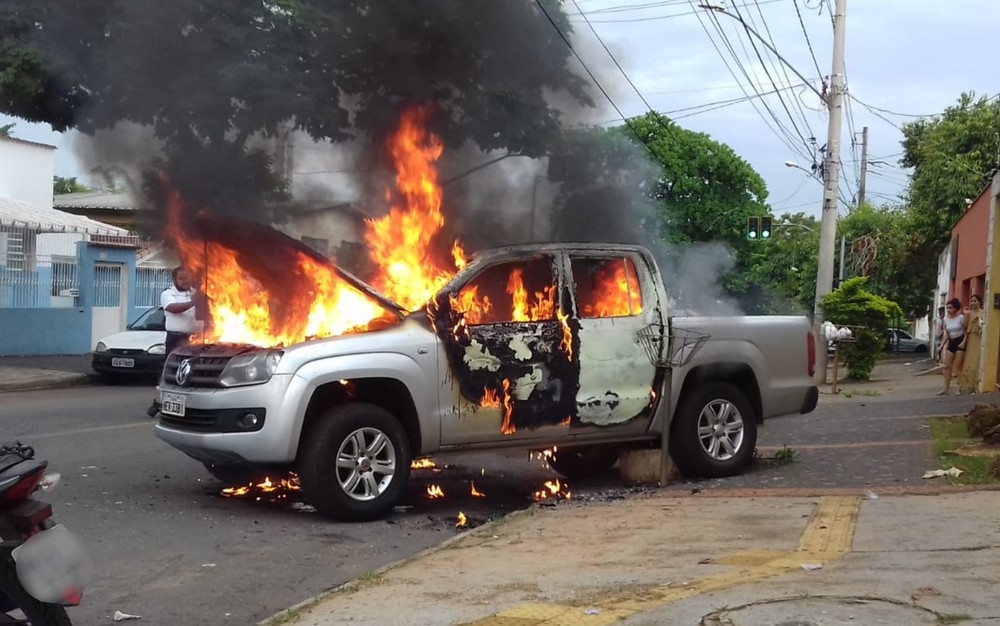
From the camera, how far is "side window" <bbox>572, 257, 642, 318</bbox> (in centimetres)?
830

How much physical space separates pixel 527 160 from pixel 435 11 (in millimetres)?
1543

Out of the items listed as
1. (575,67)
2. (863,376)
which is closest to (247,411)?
(575,67)

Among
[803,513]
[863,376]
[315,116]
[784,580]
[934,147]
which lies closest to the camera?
[784,580]

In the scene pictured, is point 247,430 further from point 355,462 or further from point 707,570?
point 707,570

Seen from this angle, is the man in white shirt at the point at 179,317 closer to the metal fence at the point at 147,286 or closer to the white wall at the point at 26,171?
the metal fence at the point at 147,286

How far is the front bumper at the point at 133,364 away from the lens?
17.1 meters

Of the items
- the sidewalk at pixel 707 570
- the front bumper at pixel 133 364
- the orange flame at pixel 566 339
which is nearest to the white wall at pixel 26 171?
the front bumper at pixel 133 364

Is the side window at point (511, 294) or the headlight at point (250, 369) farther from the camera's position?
the side window at point (511, 294)

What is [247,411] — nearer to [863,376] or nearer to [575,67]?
[575,67]

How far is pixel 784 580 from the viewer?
17.1 feet

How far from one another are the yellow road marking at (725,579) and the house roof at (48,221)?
16.6 m

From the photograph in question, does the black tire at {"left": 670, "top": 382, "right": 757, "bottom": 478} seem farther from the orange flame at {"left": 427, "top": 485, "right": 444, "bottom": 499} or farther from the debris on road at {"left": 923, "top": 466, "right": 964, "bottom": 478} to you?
the orange flame at {"left": 427, "top": 485, "right": 444, "bottom": 499}

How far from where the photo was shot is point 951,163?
29.6 meters

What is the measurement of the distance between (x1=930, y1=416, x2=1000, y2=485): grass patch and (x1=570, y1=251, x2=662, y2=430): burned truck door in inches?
96.0
